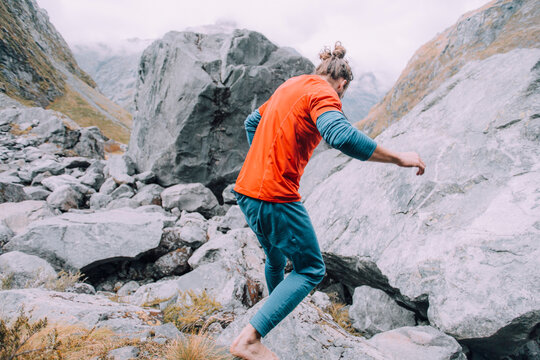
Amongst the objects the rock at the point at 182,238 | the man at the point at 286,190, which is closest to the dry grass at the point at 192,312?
the man at the point at 286,190

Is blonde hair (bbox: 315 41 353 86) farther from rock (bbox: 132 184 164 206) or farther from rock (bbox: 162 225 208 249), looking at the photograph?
rock (bbox: 132 184 164 206)

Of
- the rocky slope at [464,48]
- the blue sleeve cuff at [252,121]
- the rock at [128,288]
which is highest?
the rocky slope at [464,48]

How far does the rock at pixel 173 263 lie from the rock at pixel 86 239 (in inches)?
17.2

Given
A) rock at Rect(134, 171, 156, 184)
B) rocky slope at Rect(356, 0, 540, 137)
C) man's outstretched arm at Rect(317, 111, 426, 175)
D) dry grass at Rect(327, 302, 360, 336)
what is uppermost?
rocky slope at Rect(356, 0, 540, 137)

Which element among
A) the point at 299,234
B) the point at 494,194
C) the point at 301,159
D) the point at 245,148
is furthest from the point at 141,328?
the point at 245,148

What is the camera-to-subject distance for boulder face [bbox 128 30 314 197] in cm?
1437

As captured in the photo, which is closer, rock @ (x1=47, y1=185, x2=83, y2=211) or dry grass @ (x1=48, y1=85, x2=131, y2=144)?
rock @ (x1=47, y1=185, x2=83, y2=211)

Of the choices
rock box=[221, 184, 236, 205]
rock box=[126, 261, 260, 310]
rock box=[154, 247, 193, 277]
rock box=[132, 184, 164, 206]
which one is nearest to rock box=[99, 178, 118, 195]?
rock box=[132, 184, 164, 206]

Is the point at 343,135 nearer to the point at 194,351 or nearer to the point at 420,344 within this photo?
the point at 194,351

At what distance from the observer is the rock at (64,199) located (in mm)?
11530

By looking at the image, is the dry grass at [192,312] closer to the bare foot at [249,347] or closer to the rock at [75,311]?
the rock at [75,311]

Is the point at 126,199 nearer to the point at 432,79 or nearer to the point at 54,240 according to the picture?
the point at 54,240

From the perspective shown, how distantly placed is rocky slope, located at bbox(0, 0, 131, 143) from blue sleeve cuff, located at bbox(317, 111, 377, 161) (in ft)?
223

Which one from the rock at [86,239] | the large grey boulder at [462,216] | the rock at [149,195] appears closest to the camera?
the large grey boulder at [462,216]
